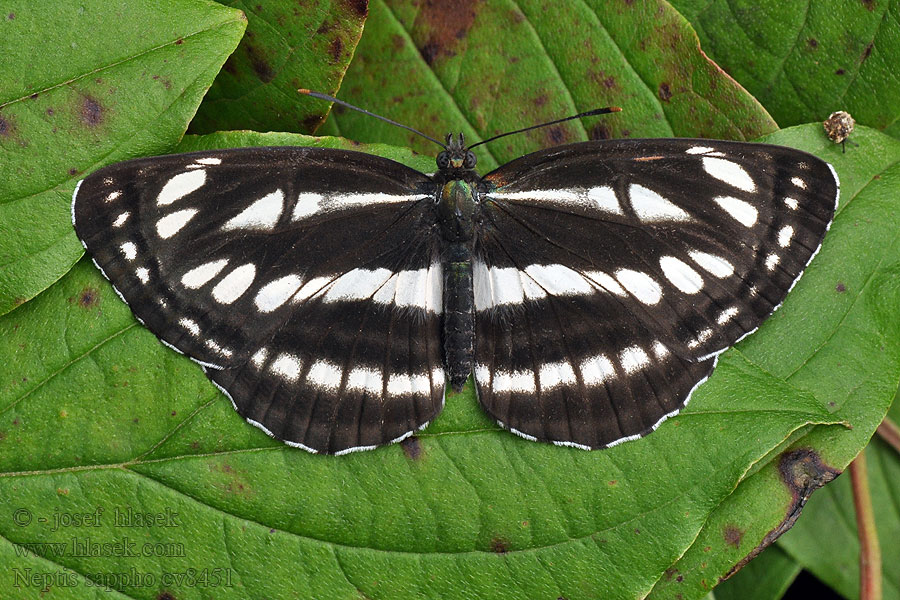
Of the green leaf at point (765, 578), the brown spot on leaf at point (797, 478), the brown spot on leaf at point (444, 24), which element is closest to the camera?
the brown spot on leaf at point (797, 478)

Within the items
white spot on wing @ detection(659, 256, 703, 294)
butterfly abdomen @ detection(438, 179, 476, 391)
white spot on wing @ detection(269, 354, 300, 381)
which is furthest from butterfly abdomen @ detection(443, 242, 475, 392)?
→ white spot on wing @ detection(659, 256, 703, 294)

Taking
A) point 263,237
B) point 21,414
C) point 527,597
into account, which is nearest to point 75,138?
point 263,237

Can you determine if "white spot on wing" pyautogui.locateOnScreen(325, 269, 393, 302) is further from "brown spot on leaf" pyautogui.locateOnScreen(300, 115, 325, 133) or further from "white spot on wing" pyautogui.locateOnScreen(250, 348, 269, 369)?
"brown spot on leaf" pyautogui.locateOnScreen(300, 115, 325, 133)

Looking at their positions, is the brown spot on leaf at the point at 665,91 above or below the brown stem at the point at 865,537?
above

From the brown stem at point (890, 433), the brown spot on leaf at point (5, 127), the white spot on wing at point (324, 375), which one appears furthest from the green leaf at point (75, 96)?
the brown stem at point (890, 433)

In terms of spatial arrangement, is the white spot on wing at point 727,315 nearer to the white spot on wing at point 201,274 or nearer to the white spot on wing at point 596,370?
the white spot on wing at point 596,370

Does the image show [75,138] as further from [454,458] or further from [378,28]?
[454,458]
